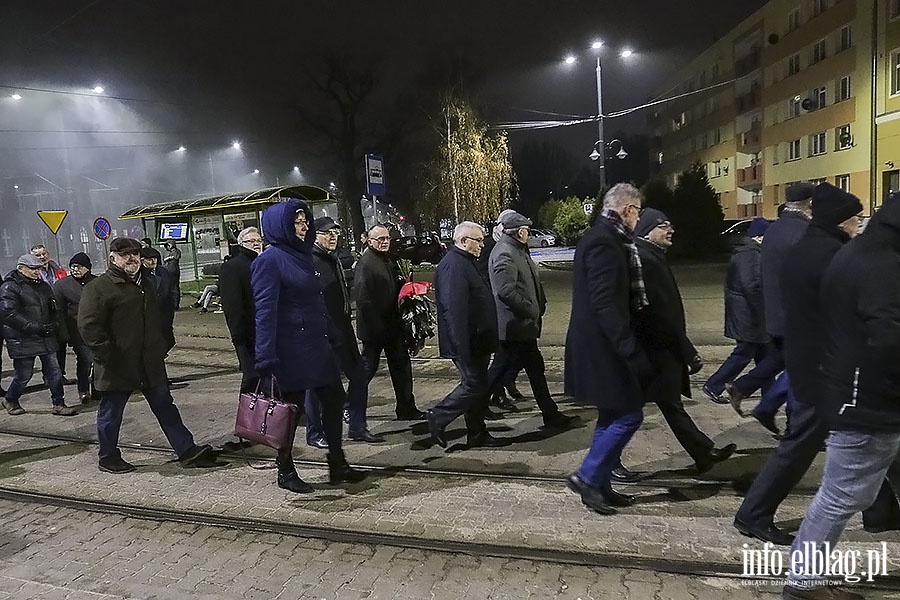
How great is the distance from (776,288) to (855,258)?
2.66 m

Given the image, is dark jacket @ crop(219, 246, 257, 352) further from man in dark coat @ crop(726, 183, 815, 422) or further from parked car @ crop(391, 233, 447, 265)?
parked car @ crop(391, 233, 447, 265)

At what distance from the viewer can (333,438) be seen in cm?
539

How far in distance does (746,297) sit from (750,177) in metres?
41.3

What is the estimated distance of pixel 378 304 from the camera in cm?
670

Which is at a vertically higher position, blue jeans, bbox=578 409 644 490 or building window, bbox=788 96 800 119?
building window, bbox=788 96 800 119

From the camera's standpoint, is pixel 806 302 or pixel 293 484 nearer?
pixel 806 302

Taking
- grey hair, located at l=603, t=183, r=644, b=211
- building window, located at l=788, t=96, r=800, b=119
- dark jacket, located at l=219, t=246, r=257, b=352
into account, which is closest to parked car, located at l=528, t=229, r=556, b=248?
building window, located at l=788, t=96, r=800, b=119

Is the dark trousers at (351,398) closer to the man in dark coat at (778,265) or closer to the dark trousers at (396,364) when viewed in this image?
the dark trousers at (396,364)

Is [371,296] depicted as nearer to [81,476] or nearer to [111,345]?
[111,345]

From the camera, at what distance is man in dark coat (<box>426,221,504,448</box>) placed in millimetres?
5801

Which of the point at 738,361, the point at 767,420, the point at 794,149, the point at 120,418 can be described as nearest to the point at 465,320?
the point at 767,420

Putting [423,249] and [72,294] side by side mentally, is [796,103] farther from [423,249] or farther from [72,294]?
[72,294]

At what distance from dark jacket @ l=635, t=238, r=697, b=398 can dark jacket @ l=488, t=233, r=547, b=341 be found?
5.52 ft

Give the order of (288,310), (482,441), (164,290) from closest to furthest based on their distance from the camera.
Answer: (288,310)
(482,441)
(164,290)
